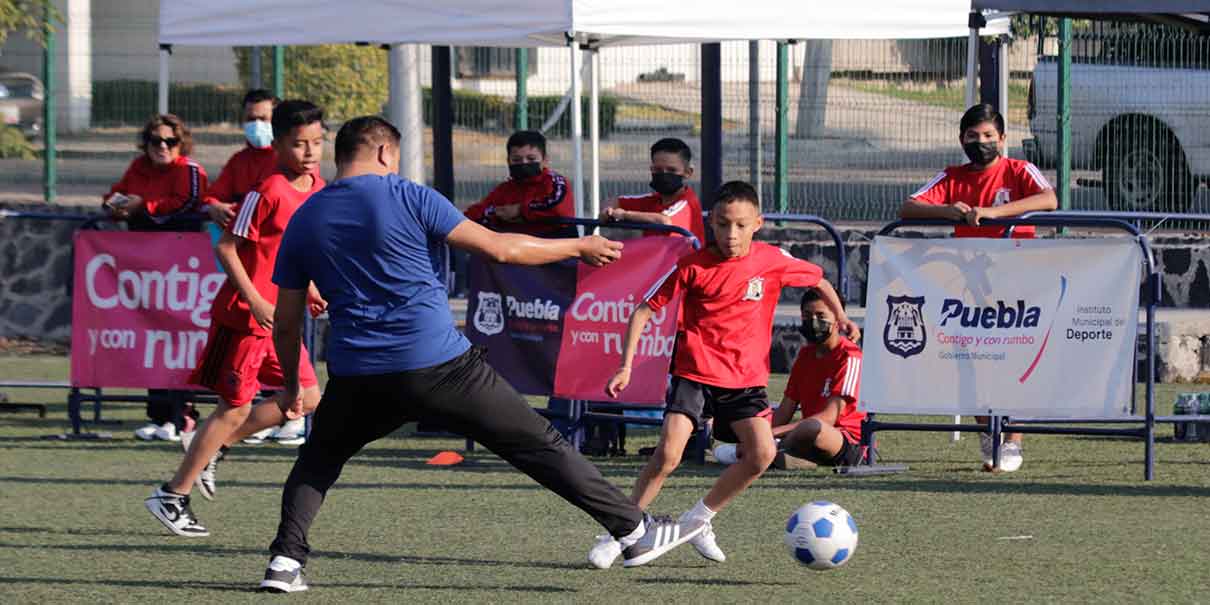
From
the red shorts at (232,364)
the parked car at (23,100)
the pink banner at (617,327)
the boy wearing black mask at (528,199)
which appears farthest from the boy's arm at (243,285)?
the parked car at (23,100)

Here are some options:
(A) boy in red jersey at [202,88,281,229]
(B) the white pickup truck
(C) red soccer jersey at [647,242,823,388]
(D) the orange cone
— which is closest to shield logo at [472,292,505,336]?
(D) the orange cone

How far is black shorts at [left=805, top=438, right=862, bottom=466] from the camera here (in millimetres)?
9938

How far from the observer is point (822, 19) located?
11.5 metres

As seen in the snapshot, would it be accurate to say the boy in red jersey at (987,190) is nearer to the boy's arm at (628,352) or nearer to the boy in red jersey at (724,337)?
the boy in red jersey at (724,337)

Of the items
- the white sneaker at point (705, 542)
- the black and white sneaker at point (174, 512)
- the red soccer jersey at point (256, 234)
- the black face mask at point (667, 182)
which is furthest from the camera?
the black face mask at point (667, 182)

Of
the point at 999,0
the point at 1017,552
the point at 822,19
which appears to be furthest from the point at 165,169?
the point at 1017,552

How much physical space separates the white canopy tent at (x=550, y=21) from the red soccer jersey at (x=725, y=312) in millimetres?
3265

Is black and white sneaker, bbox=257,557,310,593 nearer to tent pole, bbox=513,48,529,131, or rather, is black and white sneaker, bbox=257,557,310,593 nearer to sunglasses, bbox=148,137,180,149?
sunglasses, bbox=148,137,180,149

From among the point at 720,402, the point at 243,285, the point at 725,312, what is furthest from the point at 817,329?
the point at 243,285

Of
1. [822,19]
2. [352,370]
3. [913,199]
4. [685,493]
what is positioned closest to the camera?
[352,370]

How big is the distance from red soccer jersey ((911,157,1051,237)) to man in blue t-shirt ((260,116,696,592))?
3.89 metres

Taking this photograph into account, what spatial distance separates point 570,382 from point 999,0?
306 cm

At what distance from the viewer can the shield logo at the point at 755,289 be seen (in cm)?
776

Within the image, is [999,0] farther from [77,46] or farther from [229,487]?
[77,46]
